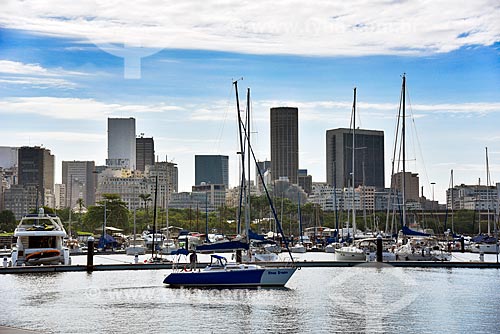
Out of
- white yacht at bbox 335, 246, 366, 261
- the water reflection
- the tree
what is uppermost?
the tree

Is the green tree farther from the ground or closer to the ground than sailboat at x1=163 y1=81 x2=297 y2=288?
farther from the ground

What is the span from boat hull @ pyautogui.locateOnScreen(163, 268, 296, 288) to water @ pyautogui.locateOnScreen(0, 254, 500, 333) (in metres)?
0.95

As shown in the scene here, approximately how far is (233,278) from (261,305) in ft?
27.3

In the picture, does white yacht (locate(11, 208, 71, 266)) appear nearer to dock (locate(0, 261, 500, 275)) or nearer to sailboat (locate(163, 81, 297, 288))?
dock (locate(0, 261, 500, 275))

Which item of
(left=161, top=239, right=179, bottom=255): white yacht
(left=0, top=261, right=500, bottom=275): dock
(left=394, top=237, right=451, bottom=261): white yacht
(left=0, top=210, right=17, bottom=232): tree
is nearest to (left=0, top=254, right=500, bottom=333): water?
(left=0, top=261, right=500, bottom=275): dock

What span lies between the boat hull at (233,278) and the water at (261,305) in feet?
3.10

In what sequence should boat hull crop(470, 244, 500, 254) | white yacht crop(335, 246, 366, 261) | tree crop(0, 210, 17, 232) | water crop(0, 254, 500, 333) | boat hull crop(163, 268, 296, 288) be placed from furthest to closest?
tree crop(0, 210, 17, 232) → boat hull crop(470, 244, 500, 254) → white yacht crop(335, 246, 366, 261) → boat hull crop(163, 268, 296, 288) → water crop(0, 254, 500, 333)

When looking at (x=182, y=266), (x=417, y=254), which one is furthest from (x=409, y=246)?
(x=182, y=266)

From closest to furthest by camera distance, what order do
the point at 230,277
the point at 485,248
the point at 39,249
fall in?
1. the point at 230,277
2. the point at 39,249
3. the point at 485,248

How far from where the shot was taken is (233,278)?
58.3 m

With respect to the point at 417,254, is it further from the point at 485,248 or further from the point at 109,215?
the point at 109,215

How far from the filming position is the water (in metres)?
42.0

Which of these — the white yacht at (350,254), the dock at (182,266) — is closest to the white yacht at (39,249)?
the dock at (182,266)

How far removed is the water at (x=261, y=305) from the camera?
42000 mm
